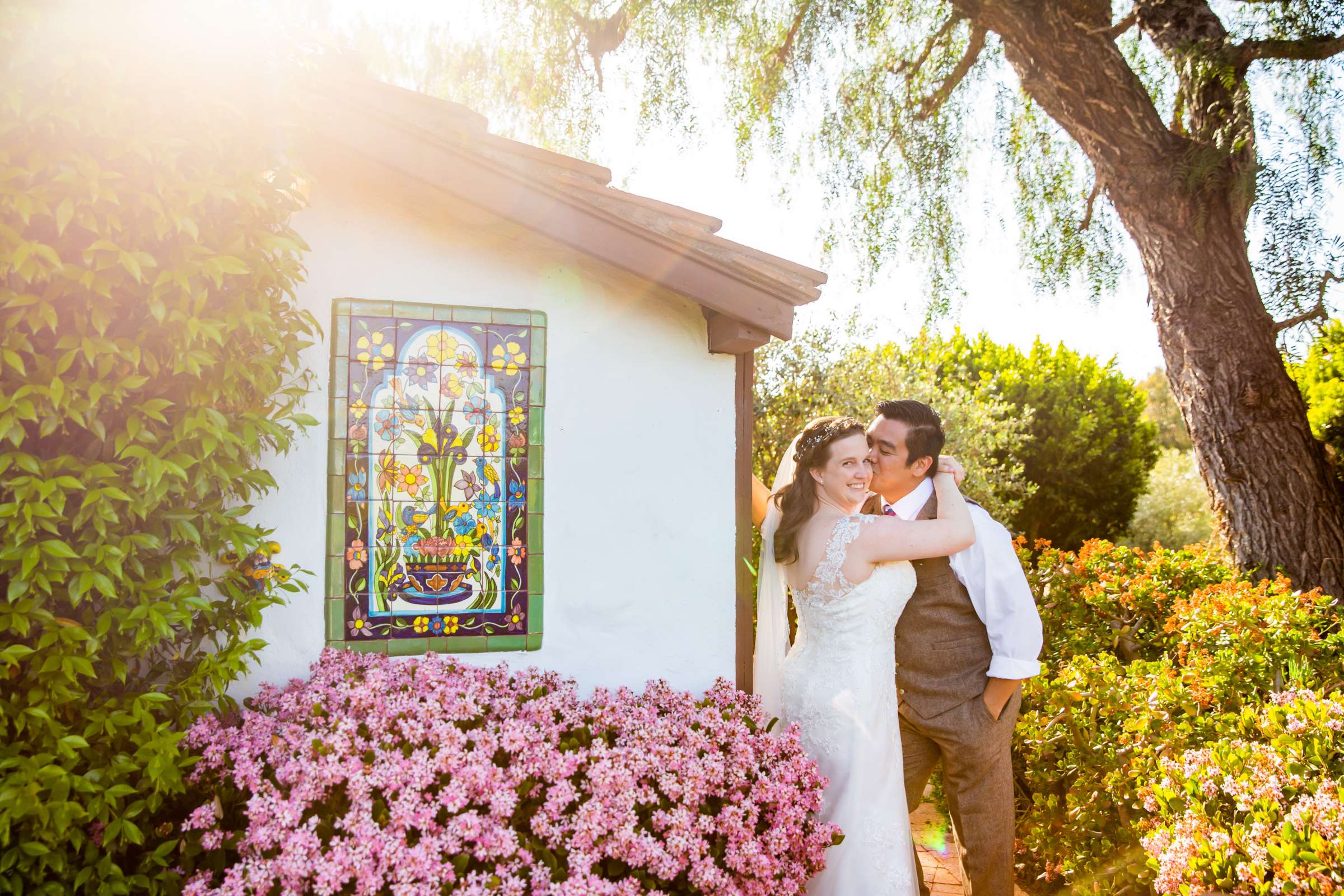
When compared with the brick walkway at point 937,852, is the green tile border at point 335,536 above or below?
above

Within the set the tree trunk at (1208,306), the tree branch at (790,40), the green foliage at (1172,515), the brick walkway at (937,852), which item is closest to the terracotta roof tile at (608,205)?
the brick walkway at (937,852)

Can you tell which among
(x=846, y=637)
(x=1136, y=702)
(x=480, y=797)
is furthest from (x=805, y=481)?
(x=480, y=797)

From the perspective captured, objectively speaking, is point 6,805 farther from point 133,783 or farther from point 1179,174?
point 1179,174

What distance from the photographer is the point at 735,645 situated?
155 inches

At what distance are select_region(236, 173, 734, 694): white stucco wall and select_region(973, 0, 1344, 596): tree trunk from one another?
402 centimetres

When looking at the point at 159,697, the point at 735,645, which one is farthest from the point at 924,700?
the point at 159,697

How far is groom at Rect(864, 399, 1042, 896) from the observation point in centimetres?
357

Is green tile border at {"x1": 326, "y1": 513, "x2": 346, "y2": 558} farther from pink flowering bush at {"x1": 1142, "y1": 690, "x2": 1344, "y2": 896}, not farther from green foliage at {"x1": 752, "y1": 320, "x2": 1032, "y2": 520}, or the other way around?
green foliage at {"x1": 752, "y1": 320, "x2": 1032, "y2": 520}

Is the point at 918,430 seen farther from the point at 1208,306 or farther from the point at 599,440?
the point at 1208,306

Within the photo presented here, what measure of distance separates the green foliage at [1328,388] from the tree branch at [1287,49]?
3582 mm

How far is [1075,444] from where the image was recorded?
46.2 feet

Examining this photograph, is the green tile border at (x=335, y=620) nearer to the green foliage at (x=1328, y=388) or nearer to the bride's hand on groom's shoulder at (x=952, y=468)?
the bride's hand on groom's shoulder at (x=952, y=468)

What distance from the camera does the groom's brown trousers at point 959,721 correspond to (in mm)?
3604

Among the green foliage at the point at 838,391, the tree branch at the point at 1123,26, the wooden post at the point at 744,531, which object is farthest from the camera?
the green foliage at the point at 838,391
